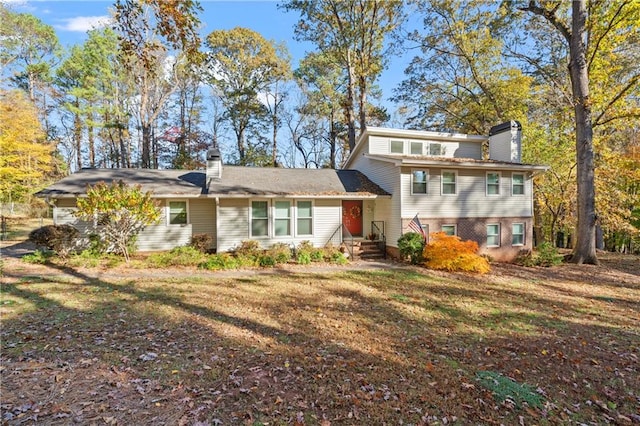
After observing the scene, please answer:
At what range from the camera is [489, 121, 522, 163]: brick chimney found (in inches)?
632

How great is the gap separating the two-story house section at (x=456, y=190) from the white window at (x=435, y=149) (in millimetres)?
345

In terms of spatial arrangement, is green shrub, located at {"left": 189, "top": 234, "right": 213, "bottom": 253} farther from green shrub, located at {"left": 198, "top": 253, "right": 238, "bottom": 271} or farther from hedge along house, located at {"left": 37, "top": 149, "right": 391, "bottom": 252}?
green shrub, located at {"left": 198, "top": 253, "right": 238, "bottom": 271}

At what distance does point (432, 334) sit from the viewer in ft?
18.9

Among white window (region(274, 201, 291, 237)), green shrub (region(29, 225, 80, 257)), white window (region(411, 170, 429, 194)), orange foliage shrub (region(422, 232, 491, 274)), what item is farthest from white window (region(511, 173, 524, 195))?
green shrub (region(29, 225, 80, 257))

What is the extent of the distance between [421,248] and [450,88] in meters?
14.8

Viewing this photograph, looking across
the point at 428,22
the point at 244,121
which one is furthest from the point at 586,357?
the point at 244,121

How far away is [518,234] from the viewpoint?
49.9ft

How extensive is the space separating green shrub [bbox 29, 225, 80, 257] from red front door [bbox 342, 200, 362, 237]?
11.4 metres

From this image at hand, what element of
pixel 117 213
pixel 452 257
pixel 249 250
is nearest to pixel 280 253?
pixel 249 250

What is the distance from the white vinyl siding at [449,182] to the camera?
14.1 m

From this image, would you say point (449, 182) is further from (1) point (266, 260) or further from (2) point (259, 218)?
(1) point (266, 260)

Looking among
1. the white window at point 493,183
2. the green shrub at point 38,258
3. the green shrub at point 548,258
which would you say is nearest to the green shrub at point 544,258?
the green shrub at point 548,258

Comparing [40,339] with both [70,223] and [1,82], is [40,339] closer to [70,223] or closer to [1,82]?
[70,223]

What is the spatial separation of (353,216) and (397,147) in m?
4.68
